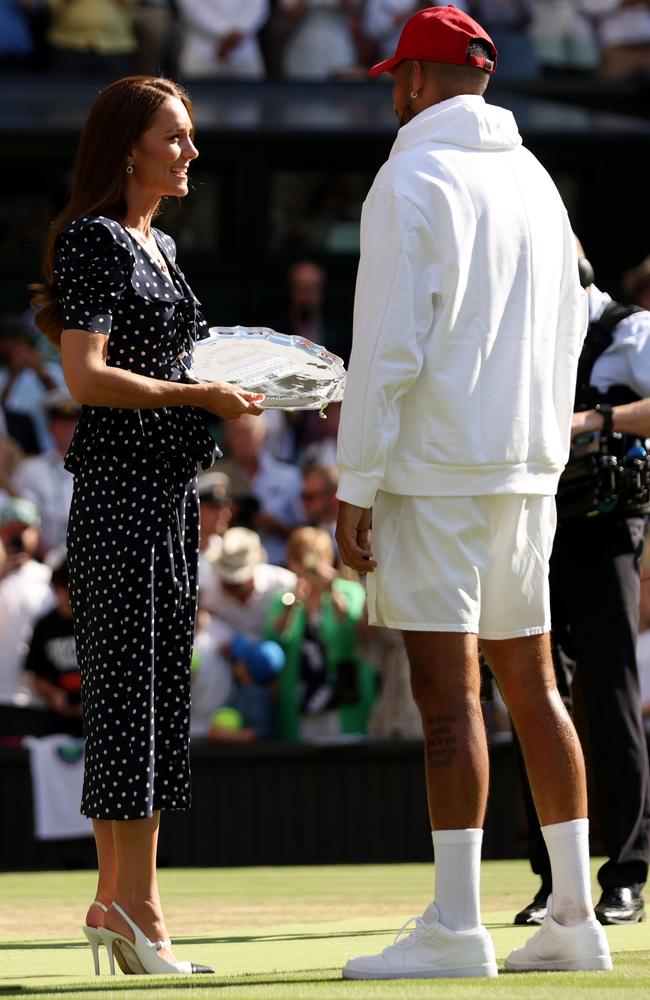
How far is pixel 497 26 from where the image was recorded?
594 inches

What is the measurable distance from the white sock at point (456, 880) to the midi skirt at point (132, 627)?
2.42 feet

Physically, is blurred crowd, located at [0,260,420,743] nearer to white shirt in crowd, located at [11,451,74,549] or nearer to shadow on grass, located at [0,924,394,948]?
white shirt in crowd, located at [11,451,74,549]

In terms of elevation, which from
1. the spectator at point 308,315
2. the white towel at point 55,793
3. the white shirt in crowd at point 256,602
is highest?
the spectator at point 308,315

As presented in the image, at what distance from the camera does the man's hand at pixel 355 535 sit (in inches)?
172

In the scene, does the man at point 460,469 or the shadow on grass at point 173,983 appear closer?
the shadow on grass at point 173,983

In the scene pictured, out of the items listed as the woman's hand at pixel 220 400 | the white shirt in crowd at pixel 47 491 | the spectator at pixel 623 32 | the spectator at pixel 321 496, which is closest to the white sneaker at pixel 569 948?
the woman's hand at pixel 220 400

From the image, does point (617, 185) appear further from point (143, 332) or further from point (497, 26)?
point (143, 332)

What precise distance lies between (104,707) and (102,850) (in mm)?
384

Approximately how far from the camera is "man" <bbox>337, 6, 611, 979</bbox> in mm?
4289

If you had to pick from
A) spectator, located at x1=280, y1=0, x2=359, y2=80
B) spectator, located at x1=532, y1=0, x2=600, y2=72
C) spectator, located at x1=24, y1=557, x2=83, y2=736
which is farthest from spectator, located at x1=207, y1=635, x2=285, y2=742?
spectator, located at x1=532, y1=0, x2=600, y2=72

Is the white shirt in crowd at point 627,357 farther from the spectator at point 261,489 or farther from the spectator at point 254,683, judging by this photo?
the spectator at point 261,489

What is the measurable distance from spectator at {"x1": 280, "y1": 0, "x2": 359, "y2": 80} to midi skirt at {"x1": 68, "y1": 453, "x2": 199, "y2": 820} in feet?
35.1

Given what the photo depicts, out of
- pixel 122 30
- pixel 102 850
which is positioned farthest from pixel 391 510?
pixel 122 30

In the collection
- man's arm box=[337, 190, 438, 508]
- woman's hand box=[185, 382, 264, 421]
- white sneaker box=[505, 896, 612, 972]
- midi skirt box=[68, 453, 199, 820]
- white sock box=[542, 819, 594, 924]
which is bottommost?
white sneaker box=[505, 896, 612, 972]
